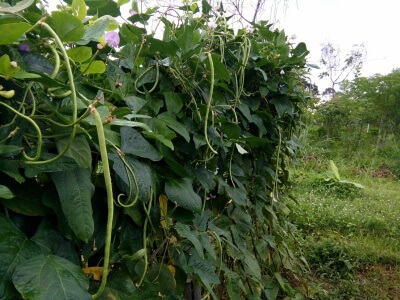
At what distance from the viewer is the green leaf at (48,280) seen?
18.3 inches

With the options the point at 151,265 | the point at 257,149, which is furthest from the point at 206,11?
the point at 151,265

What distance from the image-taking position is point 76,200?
0.54 m

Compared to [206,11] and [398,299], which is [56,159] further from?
[398,299]

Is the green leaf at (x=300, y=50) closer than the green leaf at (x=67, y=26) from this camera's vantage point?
No

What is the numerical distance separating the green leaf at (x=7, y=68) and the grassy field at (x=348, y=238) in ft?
6.60

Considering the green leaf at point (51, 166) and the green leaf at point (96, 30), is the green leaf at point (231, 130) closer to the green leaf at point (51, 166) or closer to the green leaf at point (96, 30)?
the green leaf at point (96, 30)

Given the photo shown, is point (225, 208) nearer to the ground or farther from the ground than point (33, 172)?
nearer to the ground

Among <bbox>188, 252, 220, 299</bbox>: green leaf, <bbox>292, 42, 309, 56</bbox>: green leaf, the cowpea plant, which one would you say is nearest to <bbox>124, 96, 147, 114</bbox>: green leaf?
the cowpea plant

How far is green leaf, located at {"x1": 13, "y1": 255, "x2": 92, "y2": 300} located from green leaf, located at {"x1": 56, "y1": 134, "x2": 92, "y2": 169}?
121mm

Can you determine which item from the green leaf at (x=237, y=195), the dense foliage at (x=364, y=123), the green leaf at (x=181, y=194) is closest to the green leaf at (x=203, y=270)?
the green leaf at (x=181, y=194)

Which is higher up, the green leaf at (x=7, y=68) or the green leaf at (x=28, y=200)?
the green leaf at (x=7, y=68)

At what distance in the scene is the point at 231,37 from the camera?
132 cm

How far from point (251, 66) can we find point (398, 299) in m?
2.00

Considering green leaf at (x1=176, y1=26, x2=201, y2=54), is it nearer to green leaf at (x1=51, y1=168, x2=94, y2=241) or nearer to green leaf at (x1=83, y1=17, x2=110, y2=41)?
green leaf at (x1=83, y1=17, x2=110, y2=41)
